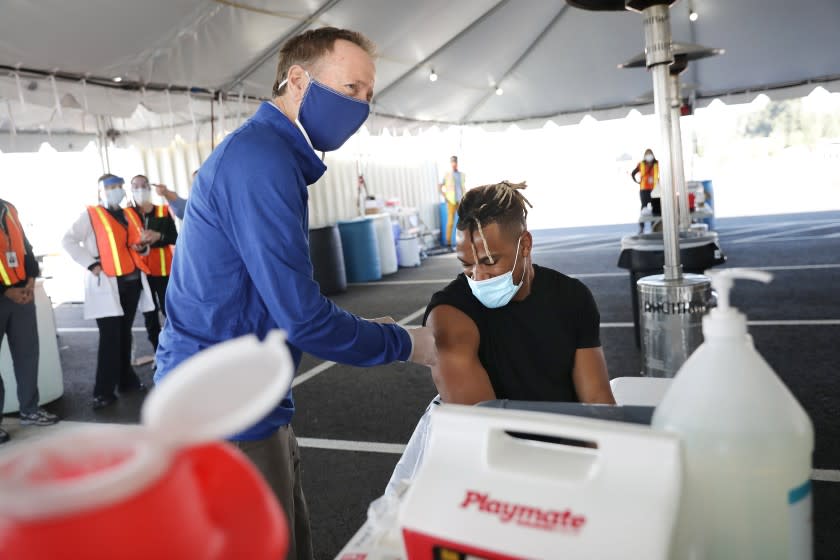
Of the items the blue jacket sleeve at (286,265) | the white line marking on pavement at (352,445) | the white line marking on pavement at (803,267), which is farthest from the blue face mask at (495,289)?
the white line marking on pavement at (803,267)

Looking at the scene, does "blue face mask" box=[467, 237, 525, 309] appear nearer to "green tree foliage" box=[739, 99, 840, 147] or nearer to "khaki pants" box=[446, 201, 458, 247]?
"khaki pants" box=[446, 201, 458, 247]

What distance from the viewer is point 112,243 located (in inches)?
218

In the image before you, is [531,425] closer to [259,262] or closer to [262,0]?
[259,262]

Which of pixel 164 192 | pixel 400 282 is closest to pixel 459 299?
pixel 164 192

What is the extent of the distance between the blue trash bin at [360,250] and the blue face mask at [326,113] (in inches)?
354

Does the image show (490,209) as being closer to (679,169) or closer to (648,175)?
(679,169)

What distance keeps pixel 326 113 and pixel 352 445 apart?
2571 mm

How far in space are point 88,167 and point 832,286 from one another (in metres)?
11.3

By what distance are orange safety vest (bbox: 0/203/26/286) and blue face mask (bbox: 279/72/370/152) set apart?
148 inches

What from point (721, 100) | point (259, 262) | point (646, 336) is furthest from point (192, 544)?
point (721, 100)

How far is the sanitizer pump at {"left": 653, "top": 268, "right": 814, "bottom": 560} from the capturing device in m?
0.68

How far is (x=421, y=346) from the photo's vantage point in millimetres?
1585

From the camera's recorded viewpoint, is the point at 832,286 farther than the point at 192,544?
Yes

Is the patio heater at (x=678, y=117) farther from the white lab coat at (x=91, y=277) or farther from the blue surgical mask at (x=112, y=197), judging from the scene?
the white lab coat at (x=91, y=277)
